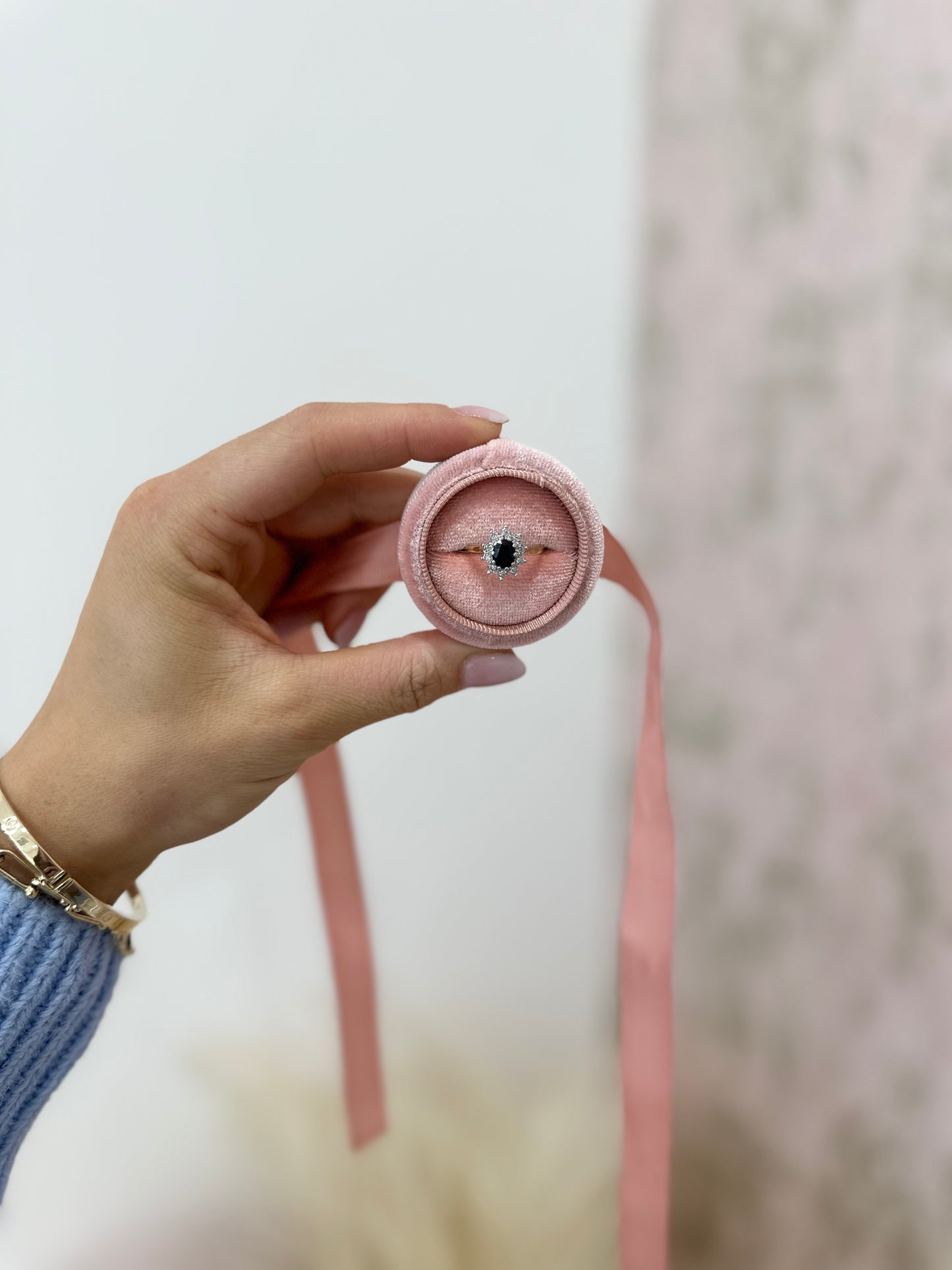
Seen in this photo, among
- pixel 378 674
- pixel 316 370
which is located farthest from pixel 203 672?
pixel 316 370

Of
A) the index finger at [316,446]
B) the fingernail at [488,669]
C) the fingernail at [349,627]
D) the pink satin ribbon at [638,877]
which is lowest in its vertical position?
the pink satin ribbon at [638,877]

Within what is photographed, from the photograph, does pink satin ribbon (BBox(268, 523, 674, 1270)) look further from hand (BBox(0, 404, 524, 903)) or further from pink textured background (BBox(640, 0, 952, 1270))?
pink textured background (BBox(640, 0, 952, 1270))

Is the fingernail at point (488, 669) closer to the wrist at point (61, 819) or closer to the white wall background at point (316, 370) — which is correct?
the wrist at point (61, 819)

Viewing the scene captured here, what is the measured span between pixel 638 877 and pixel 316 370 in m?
0.50

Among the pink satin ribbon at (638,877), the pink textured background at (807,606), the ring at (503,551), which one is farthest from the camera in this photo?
the pink textured background at (807,606)

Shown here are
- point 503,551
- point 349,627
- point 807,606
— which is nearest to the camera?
point 503,551

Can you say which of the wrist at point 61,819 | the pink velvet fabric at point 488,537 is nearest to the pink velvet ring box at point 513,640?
the pink velvet fabric at point 488,537

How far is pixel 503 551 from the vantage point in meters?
0.44

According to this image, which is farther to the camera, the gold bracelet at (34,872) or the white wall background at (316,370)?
the white wall background at (316,370)

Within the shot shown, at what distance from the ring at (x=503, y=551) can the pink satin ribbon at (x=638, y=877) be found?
0.07 meters

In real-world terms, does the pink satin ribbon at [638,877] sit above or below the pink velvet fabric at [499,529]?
below

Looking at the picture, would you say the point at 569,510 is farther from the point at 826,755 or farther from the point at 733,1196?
the point at 733,1196

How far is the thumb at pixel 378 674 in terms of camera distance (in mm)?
499

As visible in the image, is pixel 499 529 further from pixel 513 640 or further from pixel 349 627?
pixel 349 627
